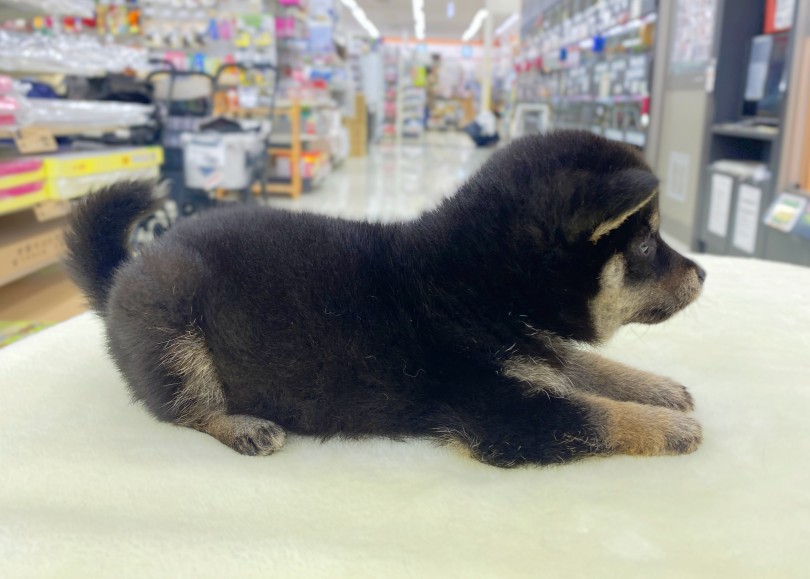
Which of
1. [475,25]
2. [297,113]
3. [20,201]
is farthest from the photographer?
[475,25]

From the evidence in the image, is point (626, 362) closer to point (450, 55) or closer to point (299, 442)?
point (299, 442)

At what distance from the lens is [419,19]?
2416cm

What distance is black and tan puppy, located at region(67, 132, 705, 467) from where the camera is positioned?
48.3 inches

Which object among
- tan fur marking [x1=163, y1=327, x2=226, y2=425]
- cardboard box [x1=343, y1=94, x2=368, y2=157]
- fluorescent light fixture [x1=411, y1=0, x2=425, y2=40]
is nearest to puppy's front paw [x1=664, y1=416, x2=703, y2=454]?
tan fur marking [x1=163, y1=327, x2=226, y2=425]

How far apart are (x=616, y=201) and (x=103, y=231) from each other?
1132 millimetres

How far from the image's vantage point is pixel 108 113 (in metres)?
3.85

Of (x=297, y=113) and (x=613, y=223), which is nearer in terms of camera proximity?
(x=613, y=223)

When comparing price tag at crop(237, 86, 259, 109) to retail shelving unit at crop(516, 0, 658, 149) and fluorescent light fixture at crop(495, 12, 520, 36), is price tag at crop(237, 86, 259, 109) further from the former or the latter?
fluorescent light fixture at crop(495, 12, 520, 36)

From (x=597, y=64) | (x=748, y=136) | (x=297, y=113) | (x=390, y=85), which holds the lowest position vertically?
(x=748, y=136)

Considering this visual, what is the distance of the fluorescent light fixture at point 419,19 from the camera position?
20484mm

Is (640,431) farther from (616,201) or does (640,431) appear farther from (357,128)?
(357,128)

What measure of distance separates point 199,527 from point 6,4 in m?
2.90

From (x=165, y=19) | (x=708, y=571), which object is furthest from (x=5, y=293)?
(x=165, y=19)

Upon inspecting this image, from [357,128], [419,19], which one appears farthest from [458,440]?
[419,19]
